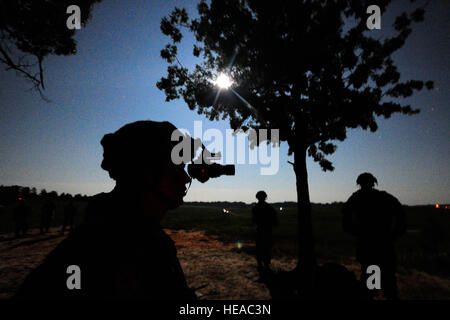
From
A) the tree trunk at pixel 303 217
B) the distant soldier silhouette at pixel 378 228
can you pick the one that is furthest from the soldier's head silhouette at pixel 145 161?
the tree trunk at pixel 303 217

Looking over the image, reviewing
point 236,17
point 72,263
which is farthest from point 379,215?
point 236,17

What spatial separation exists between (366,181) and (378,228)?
90cm

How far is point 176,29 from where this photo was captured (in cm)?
720

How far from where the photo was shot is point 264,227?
20.9ft

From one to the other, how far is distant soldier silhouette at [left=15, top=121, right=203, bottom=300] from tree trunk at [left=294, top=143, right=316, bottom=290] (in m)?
5.65

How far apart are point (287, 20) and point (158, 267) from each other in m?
6.73

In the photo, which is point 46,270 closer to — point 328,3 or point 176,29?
point 328,3

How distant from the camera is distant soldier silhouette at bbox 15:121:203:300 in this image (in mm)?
683

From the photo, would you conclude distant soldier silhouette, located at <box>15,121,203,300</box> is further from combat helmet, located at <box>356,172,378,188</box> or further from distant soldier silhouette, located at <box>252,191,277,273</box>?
distant soldier silhouette, located at <box>252,191,277,273</box>

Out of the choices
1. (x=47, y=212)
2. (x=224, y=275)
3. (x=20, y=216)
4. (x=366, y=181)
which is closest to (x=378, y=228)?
(x=366, y=181)

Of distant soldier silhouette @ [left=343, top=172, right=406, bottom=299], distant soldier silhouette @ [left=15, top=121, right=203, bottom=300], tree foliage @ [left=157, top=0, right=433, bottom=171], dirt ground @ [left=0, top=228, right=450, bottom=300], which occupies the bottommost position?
dirt ground @ [left=0, top=228, right=450, bottom=300]

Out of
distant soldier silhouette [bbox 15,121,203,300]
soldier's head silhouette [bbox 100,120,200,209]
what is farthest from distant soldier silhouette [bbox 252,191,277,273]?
soldier's head silhouette [bbox 100,120,200,209]

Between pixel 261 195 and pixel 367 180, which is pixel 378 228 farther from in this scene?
pixel 261 195
